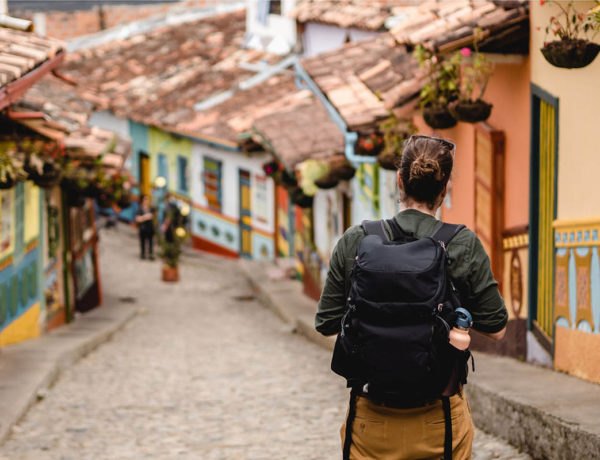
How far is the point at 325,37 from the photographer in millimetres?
18609

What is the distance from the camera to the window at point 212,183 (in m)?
25.2

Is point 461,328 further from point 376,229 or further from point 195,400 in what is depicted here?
point 195,400

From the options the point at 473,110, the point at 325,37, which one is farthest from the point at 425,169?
the point at 325,37

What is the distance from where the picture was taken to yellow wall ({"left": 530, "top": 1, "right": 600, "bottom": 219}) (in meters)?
6.12

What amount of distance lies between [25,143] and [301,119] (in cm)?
710

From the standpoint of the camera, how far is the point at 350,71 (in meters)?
13.0

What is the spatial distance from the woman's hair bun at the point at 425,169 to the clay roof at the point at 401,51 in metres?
4.31

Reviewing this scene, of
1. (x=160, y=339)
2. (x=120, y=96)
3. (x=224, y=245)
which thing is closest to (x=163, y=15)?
(x=120, y=96)

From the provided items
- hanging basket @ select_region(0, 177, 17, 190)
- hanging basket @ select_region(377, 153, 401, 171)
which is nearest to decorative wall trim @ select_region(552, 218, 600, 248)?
hanging basket @ select_region(377, 153, 401, 171)

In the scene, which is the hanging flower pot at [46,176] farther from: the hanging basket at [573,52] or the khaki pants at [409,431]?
the khaki pants at [409,431]

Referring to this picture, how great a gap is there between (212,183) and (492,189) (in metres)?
17.5

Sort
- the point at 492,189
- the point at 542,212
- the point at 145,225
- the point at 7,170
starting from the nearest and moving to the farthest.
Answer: the point at 542,212 → the point at 492,189 → the point at 7,170 → the point at 145,225

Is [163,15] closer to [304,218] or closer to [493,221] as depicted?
[304,218]

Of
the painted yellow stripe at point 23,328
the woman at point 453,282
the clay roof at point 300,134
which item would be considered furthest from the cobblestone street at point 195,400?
the woman at point 453,282
